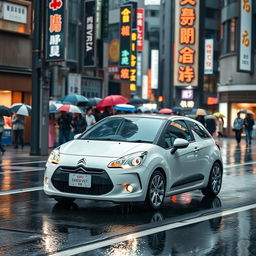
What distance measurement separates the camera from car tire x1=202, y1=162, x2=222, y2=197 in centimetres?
1234

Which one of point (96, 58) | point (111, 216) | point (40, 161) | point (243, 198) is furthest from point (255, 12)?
point (111, 216)

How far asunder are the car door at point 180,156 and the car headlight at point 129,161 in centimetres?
75

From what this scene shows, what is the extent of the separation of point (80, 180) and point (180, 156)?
6.51 ft

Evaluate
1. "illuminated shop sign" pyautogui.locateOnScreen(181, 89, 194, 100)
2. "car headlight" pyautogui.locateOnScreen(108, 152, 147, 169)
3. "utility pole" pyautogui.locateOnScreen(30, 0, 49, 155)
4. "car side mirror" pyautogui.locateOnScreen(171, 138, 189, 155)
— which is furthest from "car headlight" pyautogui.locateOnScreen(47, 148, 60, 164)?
"illuminated shop sign" pyautogui.locateOnScreen(181, 89, 194, 100)

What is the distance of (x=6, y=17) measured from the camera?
29000 mm

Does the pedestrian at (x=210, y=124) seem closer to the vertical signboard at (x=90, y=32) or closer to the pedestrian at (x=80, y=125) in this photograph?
the pedestrian at (x=80, y=125)

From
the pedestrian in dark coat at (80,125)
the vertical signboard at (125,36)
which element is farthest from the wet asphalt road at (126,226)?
the vertical signboard at (125,36)

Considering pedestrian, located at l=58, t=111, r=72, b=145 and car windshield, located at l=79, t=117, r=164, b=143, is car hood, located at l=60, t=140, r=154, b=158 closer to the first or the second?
car windshield, located at l=79, t=117, r=164, b=143

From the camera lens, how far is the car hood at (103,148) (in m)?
9.98

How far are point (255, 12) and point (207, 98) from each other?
35147mm

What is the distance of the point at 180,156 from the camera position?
11.1 meters

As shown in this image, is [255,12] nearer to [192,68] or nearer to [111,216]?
[192,68]

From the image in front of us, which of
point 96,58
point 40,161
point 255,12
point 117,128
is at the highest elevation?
point 255,12

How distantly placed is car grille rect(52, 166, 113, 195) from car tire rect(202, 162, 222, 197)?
10.2 feet
